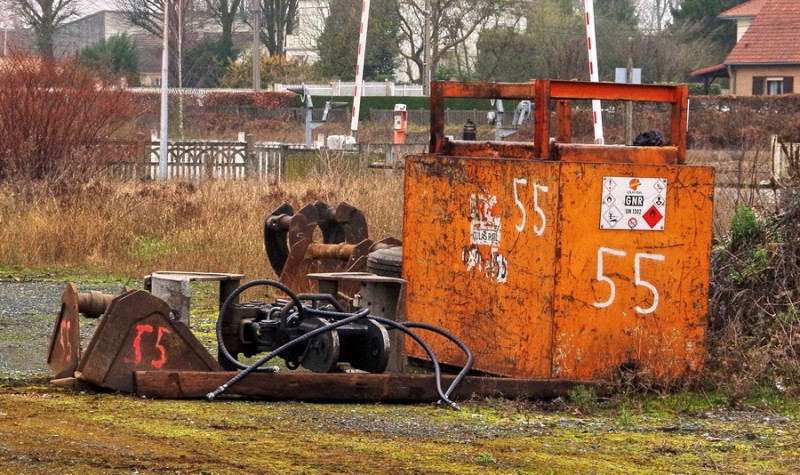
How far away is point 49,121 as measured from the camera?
67.2 ft

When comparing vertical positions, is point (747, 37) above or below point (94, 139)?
above

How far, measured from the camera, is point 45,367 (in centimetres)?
834

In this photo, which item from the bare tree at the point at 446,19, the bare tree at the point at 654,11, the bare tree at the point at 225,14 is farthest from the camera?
the bare tree at the point at 654,11

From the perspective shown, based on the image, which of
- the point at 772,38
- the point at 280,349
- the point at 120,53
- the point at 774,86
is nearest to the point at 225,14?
the point at 120,53

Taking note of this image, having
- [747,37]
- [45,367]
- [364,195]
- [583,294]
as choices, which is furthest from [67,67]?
[747,37]

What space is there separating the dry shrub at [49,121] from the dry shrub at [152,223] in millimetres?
902

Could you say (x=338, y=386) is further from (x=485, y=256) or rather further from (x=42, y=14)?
(x=42, y=14)

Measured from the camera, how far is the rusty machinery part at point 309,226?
460 inches

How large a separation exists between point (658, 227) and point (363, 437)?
2495 millimetres

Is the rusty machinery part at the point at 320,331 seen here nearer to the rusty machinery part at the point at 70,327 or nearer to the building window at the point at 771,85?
the rusty machinery part at the point at 70,327

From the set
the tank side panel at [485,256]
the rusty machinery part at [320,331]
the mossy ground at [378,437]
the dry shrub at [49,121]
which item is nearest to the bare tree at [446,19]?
the dry shrub at [49,121]

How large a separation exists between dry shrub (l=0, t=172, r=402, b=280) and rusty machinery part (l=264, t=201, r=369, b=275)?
3.34 ft

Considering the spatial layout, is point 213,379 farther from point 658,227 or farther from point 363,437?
point 658,227

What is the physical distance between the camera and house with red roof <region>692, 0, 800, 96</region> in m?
Result: 59.7
